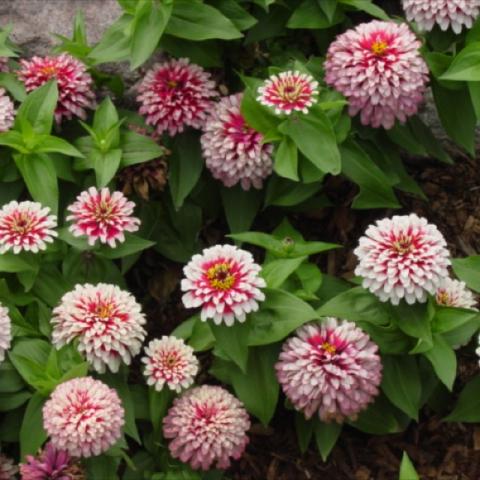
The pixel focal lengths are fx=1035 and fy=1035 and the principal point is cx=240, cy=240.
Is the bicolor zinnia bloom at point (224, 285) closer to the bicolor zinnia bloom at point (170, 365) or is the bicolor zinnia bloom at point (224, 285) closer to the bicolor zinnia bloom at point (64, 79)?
the bicolor zinnia bloom at point (170, 365)

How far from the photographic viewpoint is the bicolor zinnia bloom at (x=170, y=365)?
10.00ft

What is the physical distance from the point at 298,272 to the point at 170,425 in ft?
2.06

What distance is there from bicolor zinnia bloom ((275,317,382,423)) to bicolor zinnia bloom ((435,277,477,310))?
0.30 meters

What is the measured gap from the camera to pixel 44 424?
9.39ft

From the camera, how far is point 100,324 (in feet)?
9.64

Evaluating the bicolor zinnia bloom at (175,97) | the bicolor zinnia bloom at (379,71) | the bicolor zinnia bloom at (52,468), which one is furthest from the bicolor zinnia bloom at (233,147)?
the bicolor zinnia bloom at (52,468)

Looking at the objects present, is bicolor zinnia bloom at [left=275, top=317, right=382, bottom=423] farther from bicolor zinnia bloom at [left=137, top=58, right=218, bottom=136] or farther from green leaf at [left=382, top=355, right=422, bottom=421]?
bicolor zinnia bloom at [left=137, top=58, right=218, bottom=136]

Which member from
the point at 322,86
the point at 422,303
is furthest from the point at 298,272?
the point at 322,86

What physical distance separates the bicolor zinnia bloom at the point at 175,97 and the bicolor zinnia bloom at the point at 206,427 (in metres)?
0.95

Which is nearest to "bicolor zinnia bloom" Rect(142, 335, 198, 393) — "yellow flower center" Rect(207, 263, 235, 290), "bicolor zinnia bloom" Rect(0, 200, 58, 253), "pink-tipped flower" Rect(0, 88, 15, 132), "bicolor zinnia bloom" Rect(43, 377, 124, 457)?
"bicolor zinnia bloom" Rect(43, 377, 124, 457)

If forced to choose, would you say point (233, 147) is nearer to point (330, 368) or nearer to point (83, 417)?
point (330, 368)

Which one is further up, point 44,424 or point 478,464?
point 44,424

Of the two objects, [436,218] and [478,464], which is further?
[436,218]

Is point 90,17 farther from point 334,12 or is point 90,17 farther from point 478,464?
point 478,464
